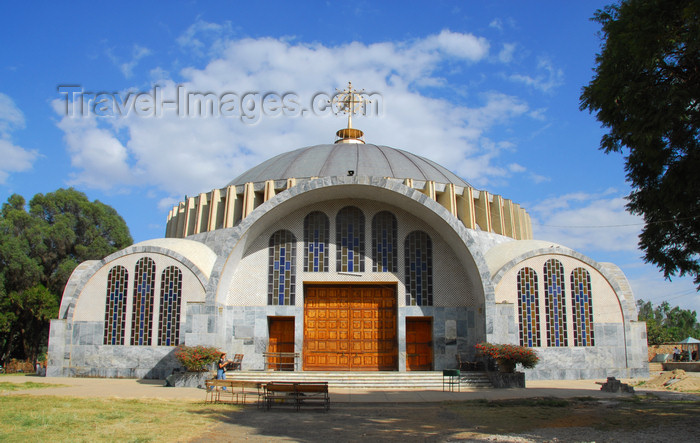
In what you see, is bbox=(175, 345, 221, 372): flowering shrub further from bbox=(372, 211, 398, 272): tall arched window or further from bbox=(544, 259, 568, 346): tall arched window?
bbox=(544, 259, 568, 346): tall arched window

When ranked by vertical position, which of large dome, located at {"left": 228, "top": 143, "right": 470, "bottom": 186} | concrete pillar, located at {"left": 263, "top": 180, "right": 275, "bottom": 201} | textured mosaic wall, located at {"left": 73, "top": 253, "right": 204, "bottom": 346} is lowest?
textured mosaic wall, located at {"left": 73, "top": 253, "right": 204, "bottom": 346}

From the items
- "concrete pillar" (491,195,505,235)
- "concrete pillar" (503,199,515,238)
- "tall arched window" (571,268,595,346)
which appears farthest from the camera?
"concrete pillar" (503,199,515,238)

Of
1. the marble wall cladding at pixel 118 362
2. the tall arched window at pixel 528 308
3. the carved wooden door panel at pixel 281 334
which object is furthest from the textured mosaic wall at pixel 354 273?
the marble wall cladding at pixel 118 362

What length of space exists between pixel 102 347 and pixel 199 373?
5.09 m

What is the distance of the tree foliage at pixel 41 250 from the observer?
2791cm

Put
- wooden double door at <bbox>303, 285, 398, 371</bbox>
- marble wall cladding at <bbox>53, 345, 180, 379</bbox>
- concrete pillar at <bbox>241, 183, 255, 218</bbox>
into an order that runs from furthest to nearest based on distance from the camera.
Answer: concrete pillar at <bbox>241, 183, 255, 218</bbox>
wooden double door at <bbox>303, 285, 398, 371</bbox>
marble wall cladding at <bbox>53, 345, 180, 379</bbox>

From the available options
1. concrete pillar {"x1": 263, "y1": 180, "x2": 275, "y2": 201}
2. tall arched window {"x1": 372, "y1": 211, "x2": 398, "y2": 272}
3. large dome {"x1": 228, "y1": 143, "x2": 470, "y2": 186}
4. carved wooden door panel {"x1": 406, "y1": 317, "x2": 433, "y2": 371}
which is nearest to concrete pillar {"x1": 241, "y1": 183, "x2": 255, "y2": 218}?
concrete pillar {"x1": 263, "y1": 180, "x2": 275, "y2": 201}

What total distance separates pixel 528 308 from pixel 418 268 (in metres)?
4.10

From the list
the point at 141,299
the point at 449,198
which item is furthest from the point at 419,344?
the point at 141,299

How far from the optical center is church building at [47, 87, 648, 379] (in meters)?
19.5

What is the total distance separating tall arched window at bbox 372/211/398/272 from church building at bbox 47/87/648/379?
4 centimetres

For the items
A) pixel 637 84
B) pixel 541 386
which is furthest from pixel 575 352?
pixel 637 84

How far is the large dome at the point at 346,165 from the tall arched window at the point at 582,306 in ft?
25.0

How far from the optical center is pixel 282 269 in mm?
20359
